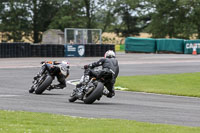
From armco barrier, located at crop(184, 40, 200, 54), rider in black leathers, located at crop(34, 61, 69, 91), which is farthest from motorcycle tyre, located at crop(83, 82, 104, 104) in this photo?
armco barrier, located at crop(184, 40, 200, 54)

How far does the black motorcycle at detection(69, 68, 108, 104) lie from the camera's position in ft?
44.0

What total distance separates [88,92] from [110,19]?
2703 inches

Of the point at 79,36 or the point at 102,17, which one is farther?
the point at 102,17

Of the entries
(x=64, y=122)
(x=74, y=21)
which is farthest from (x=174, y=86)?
(x=74, y=21)

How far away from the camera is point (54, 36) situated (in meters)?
56.6

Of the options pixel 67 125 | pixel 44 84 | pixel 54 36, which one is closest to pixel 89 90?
pixel 44 84

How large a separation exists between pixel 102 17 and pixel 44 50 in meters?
41.2

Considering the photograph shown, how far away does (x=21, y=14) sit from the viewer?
72.8 metres

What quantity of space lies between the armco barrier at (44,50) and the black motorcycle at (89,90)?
83.0 ft

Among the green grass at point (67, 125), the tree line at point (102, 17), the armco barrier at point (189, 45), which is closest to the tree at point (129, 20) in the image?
the tree line at point (102, 17)

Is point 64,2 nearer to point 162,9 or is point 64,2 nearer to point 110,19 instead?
point 110,19

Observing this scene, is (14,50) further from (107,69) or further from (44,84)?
(107,69)

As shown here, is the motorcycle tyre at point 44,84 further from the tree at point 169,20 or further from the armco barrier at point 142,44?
the tree at point 169,20

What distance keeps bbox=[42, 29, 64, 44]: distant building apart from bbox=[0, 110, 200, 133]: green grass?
150ft
